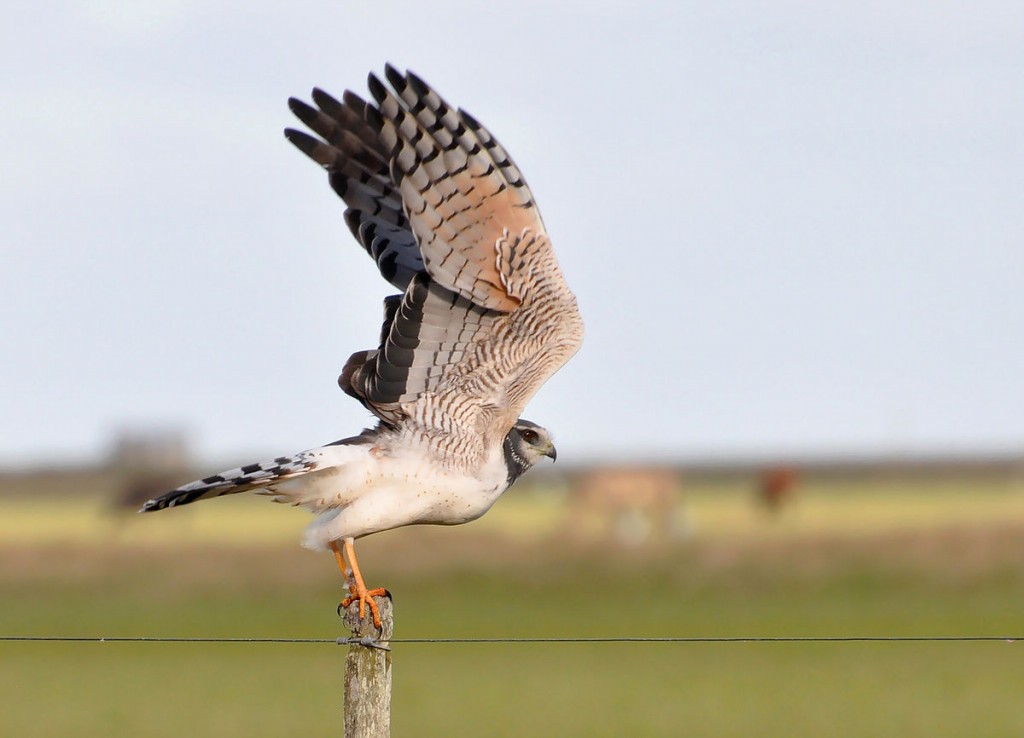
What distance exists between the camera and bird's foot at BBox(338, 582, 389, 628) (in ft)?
17.8

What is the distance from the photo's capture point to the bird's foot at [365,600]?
5.43 m

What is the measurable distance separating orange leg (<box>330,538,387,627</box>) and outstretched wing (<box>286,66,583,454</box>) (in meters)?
0.58

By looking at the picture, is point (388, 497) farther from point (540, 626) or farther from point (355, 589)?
point (540, 626)

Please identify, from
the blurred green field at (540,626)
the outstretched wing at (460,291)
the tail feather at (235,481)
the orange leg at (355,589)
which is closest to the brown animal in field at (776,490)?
the blurred green field at (540,626)

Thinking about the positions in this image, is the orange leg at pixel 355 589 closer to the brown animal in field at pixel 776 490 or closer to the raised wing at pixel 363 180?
the raised wing at pixel 363 180

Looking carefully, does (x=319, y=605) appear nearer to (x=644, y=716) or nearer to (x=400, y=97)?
(x=644, y=716)

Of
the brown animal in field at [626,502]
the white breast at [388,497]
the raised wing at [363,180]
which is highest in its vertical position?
the brown animal in field at [626,502]

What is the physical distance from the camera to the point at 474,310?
648cm

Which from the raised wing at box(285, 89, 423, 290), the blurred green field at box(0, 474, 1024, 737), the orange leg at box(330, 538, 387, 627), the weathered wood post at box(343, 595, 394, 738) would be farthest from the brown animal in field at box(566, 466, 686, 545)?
the weathered wood post at box(343, 595, 394, 738)

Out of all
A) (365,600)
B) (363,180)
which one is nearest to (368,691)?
(365,600)

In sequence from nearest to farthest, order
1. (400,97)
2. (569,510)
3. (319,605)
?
(400,97), (319,605), (569,510)

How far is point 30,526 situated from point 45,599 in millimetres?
16620

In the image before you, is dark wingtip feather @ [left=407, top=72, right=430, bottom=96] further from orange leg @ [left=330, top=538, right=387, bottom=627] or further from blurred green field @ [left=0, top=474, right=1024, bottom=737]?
blurred green field @ [left=0, top=474, right=1024, bottom=737]

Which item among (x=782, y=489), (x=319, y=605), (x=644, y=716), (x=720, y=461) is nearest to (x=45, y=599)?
(x=319, y=605)
